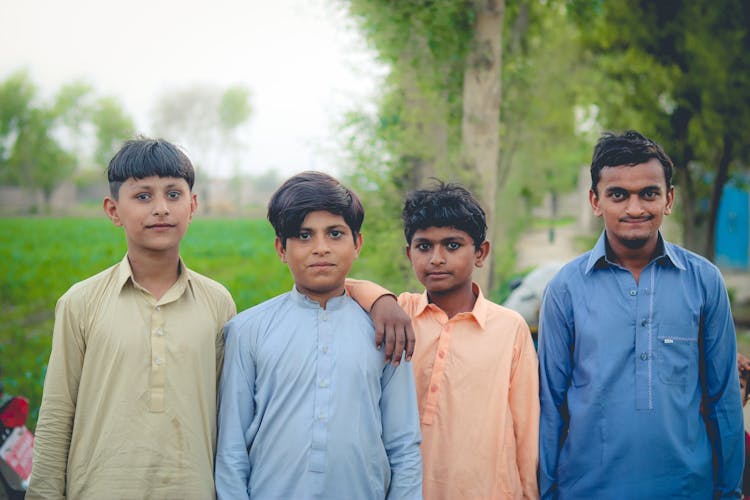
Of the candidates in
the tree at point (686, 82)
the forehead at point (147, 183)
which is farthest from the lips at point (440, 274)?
the tree at point (686, 82)

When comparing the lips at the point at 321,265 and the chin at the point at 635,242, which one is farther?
the chin at the point at 635,242

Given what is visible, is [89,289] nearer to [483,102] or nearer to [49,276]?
[483,102]

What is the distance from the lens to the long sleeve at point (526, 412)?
254 cm

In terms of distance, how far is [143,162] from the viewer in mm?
2445

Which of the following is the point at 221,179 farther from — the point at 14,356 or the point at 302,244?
the point at 302,244

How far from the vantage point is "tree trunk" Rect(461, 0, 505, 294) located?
16.3ft

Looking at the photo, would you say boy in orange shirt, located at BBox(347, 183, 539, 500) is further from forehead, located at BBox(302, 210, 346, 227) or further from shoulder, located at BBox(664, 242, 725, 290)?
shoulder, located at BBox(664, 242, 725, 290)

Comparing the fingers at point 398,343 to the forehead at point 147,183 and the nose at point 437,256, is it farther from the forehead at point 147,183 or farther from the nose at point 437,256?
the forehead at point 147,183

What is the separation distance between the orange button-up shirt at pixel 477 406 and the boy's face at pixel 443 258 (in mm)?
133

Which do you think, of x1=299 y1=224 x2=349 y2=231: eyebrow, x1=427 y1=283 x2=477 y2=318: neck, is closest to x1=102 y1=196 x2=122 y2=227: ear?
x1=299 y1=224 x2=349 y2=231: eyebrow

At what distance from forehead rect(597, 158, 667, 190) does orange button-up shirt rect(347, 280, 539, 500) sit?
2.16 feet

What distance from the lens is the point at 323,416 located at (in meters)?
2.24

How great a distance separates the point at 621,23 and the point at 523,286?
17.5 feet

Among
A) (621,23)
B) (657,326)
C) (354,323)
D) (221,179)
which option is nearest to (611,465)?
(657,326)
